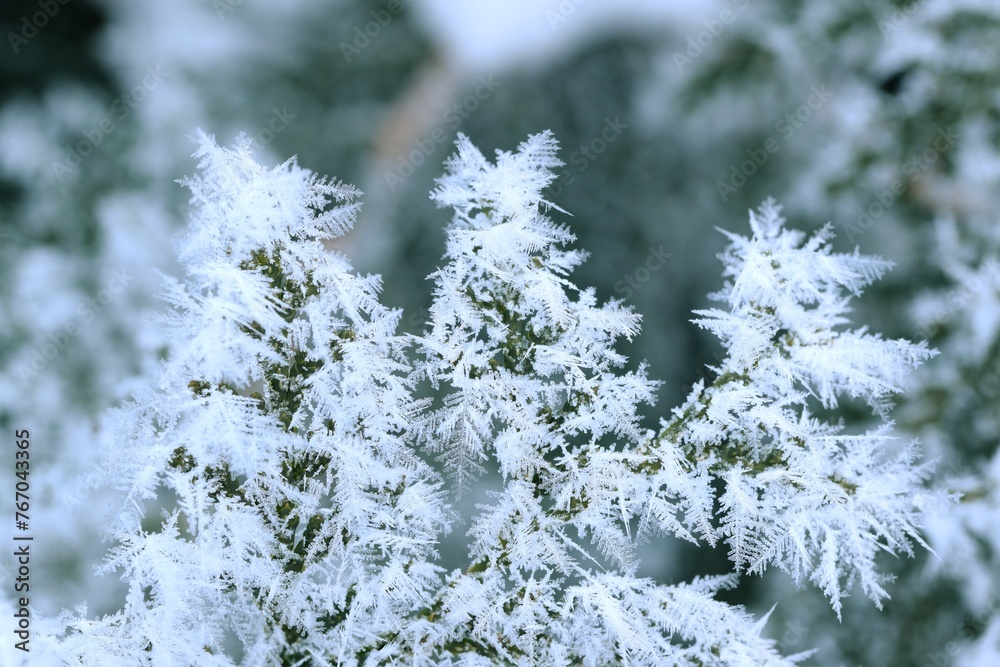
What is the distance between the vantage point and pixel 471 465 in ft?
3.67

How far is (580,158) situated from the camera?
2.88 m

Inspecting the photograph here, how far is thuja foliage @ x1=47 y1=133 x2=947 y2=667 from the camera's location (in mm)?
1085

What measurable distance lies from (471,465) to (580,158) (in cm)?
193

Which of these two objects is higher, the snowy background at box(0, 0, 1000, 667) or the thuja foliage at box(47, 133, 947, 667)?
the snowy background at box(0, 0, 1000, 667)

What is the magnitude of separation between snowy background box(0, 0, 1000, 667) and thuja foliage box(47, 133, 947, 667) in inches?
47.0

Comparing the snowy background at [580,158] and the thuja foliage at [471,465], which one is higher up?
the snowy background at [580,158]

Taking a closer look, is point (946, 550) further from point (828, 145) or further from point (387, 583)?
point (387, 583)

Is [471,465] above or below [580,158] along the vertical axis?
below

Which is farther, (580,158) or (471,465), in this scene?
(580,158)

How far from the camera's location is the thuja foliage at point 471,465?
1.08 m

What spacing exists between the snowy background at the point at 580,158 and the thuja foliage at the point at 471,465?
1.19 metres

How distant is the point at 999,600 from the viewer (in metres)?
2.11

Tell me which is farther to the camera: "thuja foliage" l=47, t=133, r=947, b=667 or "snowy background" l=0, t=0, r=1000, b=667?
"snowy background" l=0, t=0, r=1000, b=667

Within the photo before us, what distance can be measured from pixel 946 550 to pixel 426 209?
1.92 meters
